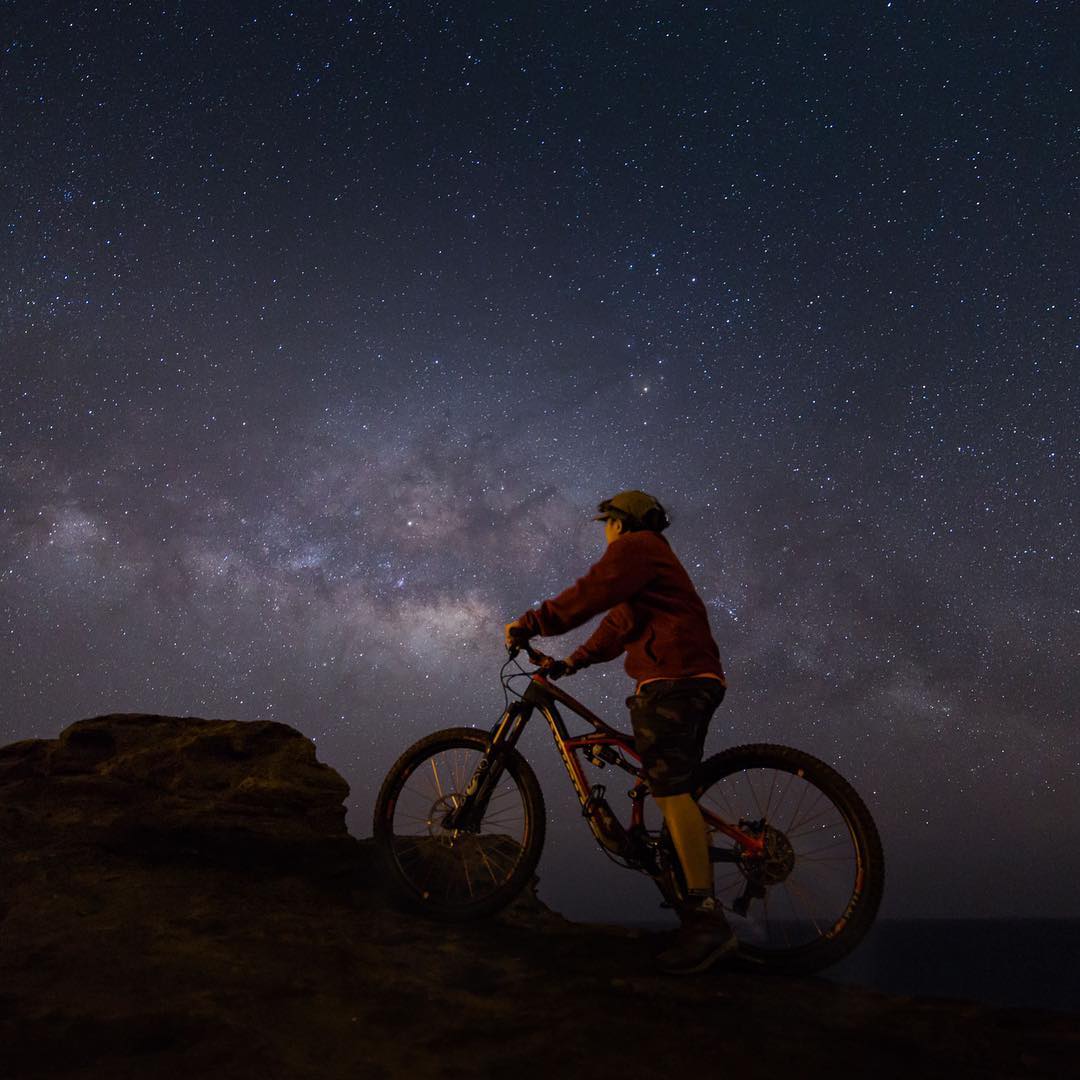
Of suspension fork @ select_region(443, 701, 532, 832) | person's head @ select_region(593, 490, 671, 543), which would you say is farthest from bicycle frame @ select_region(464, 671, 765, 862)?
person's head @ select_region(593, 490, 671, 543)

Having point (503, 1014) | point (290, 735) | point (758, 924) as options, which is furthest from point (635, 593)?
point (290, 735)

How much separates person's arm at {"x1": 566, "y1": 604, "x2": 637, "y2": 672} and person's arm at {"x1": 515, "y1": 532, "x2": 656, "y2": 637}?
0.48 meters

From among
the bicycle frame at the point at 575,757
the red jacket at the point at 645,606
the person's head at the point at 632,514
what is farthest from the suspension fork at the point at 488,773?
the person's head at the point at 632,514

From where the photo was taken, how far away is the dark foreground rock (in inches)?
95.0

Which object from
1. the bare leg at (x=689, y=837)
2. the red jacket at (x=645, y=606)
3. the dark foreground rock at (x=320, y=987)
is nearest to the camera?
the dark foreground rock at (x=320, y=987)

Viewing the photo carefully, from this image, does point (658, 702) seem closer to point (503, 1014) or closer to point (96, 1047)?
point (503, 1014)

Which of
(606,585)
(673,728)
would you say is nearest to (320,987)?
(673,728)

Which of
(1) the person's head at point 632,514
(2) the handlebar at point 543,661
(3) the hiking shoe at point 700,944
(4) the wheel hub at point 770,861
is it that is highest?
(1) the person's head at point 632,514

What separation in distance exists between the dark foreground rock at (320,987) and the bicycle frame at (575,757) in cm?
66

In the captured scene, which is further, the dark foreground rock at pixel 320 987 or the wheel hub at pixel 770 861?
the wheel hub at pixel 770 861

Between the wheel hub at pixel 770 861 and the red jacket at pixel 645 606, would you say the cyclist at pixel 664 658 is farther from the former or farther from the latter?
the wheel hub at pixel 770 861

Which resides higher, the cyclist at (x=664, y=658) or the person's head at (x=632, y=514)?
the person's head at (x=632, y=514)

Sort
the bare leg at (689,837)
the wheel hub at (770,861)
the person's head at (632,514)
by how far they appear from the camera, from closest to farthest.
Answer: the bare leg at (689,837) < the wheel hub at (770,861) < the person's head at (632,514)

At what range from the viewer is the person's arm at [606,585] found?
14.1ft
